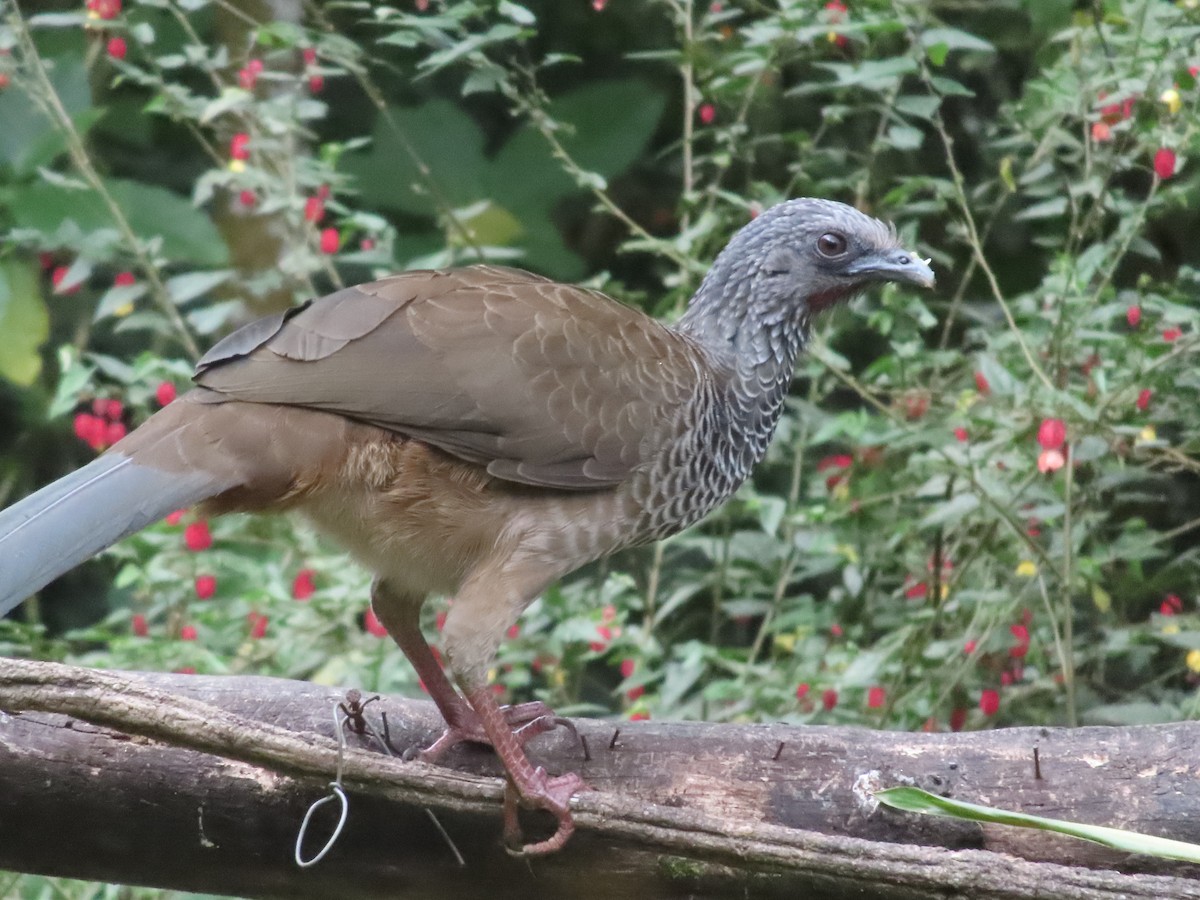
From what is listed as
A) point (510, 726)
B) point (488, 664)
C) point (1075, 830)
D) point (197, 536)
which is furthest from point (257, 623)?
point (1075, 830)

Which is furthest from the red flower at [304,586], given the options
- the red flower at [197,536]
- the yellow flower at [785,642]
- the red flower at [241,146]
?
the yellow flower at [785,642]

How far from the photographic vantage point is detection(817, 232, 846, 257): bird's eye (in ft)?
9.45

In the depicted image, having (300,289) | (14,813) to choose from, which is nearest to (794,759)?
(14,813)

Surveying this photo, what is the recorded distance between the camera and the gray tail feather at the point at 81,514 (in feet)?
6.79

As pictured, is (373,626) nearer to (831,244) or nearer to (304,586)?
(304,586)

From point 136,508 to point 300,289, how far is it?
5.40ft

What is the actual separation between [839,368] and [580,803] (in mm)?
1541

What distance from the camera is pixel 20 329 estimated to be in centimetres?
422

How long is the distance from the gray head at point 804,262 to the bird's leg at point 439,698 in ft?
2.71

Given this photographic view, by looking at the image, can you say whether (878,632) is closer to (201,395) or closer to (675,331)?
(675,331)

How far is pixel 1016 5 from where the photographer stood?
4023 millimetres

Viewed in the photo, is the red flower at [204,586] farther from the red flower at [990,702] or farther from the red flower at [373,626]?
the red flower at [990,702]

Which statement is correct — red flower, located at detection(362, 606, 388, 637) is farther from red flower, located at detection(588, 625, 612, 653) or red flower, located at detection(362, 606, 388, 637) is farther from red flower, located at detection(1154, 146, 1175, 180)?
red flower, located at detection(1154, 146, 1175, 180)

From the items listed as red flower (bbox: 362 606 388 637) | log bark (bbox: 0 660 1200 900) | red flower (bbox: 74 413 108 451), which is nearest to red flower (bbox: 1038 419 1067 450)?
log bark (bbox: 0 660 1200 900)
